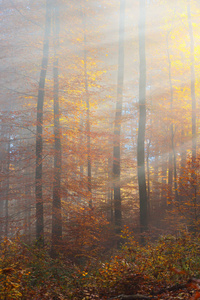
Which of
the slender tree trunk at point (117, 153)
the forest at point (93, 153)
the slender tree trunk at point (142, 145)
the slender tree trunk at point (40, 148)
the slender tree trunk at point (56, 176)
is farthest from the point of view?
the slender tree trunk at point (117, 153)

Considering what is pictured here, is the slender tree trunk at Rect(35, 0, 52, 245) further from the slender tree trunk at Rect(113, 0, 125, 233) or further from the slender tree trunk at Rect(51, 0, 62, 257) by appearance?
the slender tree trunk at Rect(113, 0, 125, 233)

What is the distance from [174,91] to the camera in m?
18.3

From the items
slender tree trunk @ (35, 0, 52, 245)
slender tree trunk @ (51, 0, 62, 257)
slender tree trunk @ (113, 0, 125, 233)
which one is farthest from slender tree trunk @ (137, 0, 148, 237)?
slender tree trunk @ (35, 0, 52, 245)

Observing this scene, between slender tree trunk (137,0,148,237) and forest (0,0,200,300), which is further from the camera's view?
A: slender tree trunk (137,0,148,237)

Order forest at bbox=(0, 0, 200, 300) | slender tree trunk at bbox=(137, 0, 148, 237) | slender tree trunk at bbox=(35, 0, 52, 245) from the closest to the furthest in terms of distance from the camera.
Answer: forest at bbox=(0, 0, 200, 300), slender tree trunk at bbox=(35, 0, 52, 245), slender tree trunk at bbox=(137, 0, 148, 237)

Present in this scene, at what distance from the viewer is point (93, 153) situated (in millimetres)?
12141

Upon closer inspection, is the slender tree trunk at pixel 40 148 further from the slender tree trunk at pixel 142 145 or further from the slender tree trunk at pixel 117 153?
the slender tree trunk at pixel 142 145

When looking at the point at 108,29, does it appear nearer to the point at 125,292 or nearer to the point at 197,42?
the point at 197,42

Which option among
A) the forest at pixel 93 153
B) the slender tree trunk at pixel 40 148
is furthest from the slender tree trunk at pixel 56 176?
the slender tree trunk at pixel 40 148

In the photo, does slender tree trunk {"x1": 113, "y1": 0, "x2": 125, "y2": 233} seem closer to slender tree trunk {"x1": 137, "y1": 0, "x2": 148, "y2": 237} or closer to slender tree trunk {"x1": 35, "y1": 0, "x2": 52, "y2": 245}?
slender tree trunk {"x1": 137, "y1": 0, "x2": 148, "y2": 237}

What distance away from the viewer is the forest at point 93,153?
4767mm

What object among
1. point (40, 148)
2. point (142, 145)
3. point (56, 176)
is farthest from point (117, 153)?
point (40, 148)

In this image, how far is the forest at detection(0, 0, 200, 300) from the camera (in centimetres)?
477

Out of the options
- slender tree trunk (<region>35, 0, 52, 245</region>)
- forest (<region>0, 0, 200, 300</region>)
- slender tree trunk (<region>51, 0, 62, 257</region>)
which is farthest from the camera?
slender tree trunk (<region>35, 0, 52, 245</region>)
